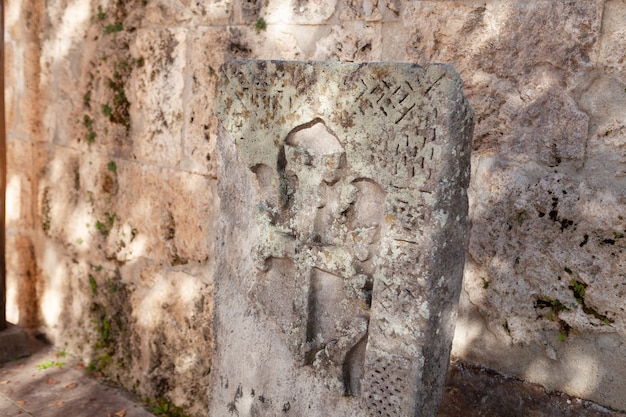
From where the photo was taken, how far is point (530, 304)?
1.99 meters

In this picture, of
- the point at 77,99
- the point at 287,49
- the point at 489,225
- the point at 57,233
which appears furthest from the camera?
the point at 57,233

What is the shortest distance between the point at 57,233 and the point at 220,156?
76.5 inches

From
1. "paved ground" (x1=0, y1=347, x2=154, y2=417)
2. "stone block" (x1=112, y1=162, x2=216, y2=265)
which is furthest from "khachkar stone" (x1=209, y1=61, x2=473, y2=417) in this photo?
"paved ground" (x1=0, y1=347, x2=154, y2=417)

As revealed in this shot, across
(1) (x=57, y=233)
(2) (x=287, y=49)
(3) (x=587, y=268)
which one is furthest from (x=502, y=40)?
(1) (x=57, y=233)

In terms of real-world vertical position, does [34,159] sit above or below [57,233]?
above

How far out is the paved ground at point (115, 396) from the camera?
2.00 metres

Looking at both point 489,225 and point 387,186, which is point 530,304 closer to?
point 489,225

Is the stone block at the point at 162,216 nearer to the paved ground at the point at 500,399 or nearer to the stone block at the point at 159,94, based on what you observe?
the stone block at the point at 159,94

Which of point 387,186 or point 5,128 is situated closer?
point 387,186

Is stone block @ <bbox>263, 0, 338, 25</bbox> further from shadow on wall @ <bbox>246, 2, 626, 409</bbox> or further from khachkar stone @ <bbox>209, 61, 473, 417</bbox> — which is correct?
khachkar stone @ <bbox>209, 61, 473, 417</bbox>

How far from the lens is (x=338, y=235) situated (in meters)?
1.83

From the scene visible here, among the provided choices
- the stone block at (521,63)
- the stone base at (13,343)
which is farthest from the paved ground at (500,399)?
the stone base at (13,343)

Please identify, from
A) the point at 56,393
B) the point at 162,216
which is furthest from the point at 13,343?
the point at 162,216

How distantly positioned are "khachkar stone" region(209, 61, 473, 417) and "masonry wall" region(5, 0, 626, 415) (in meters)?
0.40
